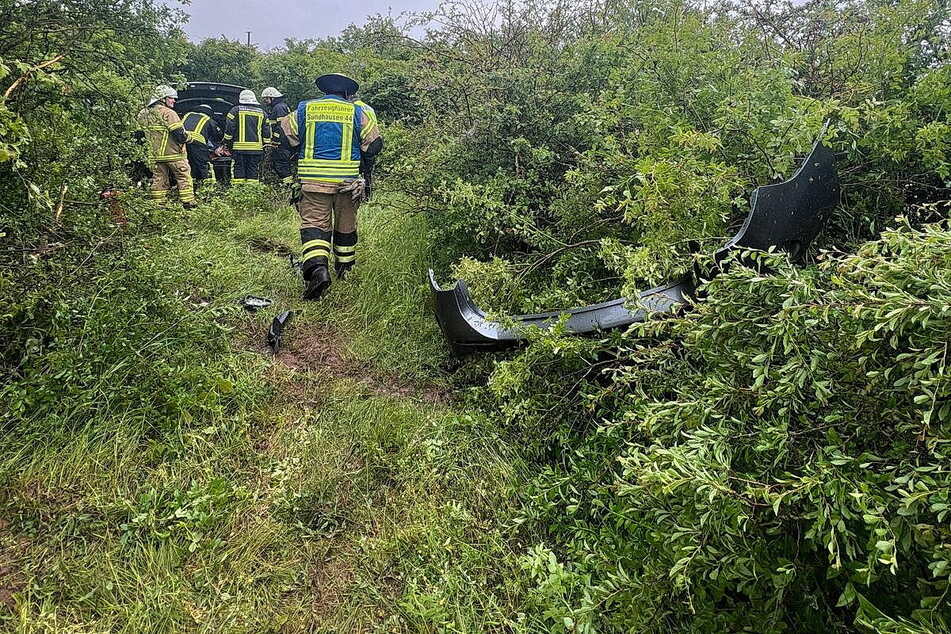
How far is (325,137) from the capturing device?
445 centimetres

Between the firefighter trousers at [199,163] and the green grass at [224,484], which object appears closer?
the green grass at [224,484]

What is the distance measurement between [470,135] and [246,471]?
2920 mm

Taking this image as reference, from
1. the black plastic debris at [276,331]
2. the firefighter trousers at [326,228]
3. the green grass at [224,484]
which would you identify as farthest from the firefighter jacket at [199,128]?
the black plastic debris at [276,331]

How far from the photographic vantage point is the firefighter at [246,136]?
9.03 m

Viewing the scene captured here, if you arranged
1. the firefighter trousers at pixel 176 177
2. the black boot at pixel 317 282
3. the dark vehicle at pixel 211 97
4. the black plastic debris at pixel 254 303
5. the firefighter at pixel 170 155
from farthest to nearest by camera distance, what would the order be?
1. the dark vehicle at pixel 211 97
2. the firefighter trousers at pixel 176 177
3. the firefighter at pixel 170 155
4. the black boot at pixel 317 282
5. the black plastic debris at pixel 254 303

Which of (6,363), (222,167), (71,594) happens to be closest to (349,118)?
(6,363)

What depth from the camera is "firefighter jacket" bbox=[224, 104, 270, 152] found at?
902cm

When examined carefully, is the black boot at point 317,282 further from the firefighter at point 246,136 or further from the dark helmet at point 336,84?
the firefighter at point 246,136

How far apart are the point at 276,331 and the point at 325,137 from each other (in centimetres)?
179

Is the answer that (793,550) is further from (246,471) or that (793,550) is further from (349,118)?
(349,118)

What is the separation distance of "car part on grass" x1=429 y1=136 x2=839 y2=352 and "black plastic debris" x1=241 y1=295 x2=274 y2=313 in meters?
→ 1.88

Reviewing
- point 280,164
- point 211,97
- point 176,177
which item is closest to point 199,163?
point 176,177

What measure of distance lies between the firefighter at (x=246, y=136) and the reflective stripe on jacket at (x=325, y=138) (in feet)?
17.2

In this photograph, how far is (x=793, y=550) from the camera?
134 centimetres
